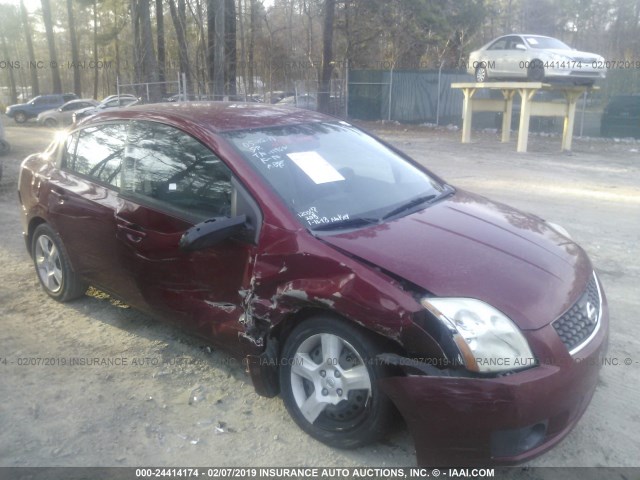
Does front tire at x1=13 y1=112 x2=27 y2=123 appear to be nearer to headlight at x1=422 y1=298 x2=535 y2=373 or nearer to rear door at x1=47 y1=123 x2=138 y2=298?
rear door at x1=47 y1=123 x2=138 y2=298

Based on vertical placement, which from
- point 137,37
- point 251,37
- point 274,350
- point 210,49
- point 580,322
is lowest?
point 274,350

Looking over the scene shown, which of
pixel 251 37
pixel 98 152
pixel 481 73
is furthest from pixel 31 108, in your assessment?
pixel 98 152

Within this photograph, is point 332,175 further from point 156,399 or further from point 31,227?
point 31,227

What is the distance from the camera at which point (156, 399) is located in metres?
3.52

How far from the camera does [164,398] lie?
3.54 metres

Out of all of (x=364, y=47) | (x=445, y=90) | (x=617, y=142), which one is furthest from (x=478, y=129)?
(x=364, y=47)

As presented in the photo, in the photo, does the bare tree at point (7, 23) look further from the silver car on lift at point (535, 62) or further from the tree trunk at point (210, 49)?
the silver car on lift at point (535, 62)

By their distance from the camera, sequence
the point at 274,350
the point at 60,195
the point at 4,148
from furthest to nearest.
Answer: the point at 4,148 → the point at 60,195 → the point at 274,350

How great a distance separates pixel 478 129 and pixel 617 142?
19.3 feet

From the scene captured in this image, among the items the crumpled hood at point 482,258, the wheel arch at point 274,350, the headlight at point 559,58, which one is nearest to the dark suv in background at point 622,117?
the headlight at point 559,58

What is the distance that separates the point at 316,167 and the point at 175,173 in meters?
0.90

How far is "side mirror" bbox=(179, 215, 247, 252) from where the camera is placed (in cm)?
306

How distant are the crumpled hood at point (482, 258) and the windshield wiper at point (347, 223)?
0.08 metres

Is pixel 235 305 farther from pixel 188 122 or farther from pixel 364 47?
pixel 364 47
